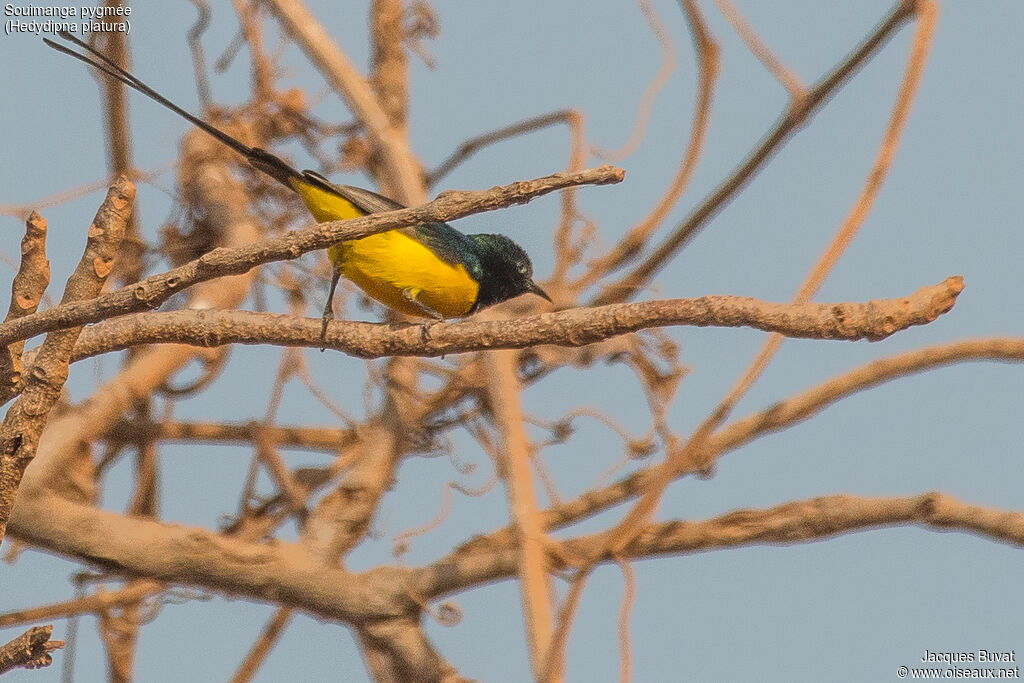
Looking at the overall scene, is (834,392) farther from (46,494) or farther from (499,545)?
(46,494)

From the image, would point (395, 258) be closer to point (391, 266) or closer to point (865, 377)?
point (391, 266)

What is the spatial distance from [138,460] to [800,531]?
2.20 metres

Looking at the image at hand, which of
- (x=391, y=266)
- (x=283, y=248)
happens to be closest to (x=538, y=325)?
(x=283, y=248)

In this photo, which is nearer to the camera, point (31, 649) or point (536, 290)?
point (31, 649)

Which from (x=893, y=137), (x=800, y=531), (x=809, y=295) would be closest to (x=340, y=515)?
(x=800, y=531)

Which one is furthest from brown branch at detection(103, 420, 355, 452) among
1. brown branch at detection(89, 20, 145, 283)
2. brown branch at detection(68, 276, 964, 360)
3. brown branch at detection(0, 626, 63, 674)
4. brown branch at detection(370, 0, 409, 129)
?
brown branch at detection(0, 626, 63, 674)

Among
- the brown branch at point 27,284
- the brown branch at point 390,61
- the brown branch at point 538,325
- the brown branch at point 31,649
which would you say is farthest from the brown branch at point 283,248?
the brown branch at point 390,61

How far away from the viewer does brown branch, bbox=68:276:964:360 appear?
133 centimetres

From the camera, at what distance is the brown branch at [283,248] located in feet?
4.20

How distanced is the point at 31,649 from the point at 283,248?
1.65 feet

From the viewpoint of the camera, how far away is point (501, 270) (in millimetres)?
3254

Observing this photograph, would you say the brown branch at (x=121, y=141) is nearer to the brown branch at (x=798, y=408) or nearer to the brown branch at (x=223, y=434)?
the brown branch at (x=223, y=434)

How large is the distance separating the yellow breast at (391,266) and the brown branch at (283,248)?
138 centimetres

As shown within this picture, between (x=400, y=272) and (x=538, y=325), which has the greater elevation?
(x=400, y=272)
